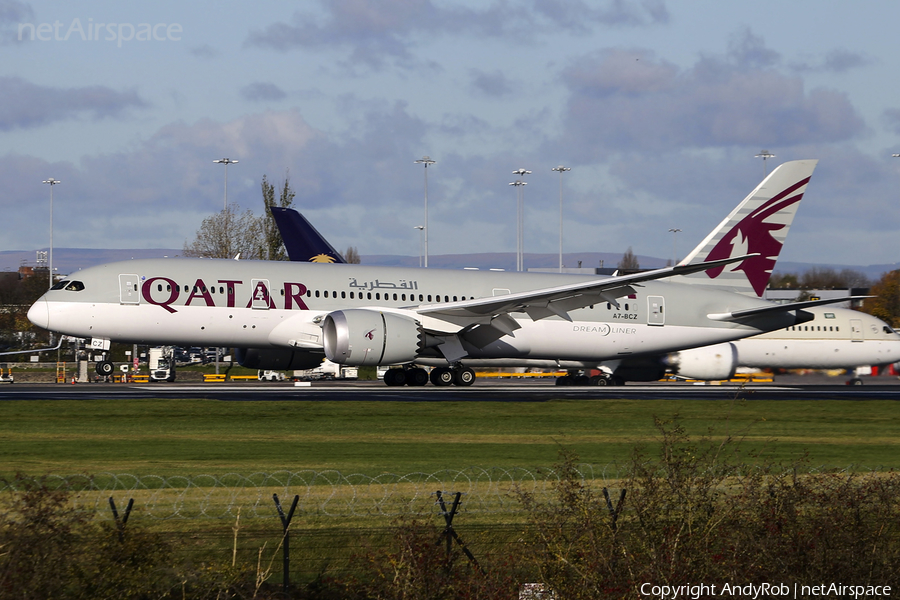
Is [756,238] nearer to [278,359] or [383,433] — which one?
[278,359]

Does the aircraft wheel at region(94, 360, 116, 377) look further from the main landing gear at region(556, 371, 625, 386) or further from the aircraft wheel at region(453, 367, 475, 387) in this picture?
the main landing gear at region(556, 371, 625, 386)

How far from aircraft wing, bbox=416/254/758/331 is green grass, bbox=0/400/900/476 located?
523cm

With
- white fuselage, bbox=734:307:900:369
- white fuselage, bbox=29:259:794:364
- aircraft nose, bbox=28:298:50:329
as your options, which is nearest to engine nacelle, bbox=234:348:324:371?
white fuselage, bbox=29:259:794:364

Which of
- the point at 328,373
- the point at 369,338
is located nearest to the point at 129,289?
the point at 369,338

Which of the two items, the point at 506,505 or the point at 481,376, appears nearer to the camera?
the point at 506,505

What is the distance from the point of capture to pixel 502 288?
44500mm

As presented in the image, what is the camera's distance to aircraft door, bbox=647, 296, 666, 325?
46.3 metres

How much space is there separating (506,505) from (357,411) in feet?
51.3

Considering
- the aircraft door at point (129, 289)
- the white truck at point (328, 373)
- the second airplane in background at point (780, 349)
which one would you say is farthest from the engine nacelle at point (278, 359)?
the white truck at point (328, 373)

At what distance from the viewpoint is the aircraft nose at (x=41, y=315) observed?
38812 millimetres

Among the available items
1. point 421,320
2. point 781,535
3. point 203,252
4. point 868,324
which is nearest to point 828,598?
point 781,535

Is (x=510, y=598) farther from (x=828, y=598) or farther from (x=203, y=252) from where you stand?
(x=203, y=252)

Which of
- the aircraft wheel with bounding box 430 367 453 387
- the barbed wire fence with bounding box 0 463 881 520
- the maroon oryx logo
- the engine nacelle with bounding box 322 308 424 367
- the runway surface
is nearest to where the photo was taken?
the barbed wire fence with bounding box 0 463 881 520

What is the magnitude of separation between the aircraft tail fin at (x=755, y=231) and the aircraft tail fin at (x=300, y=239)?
22871 mm
